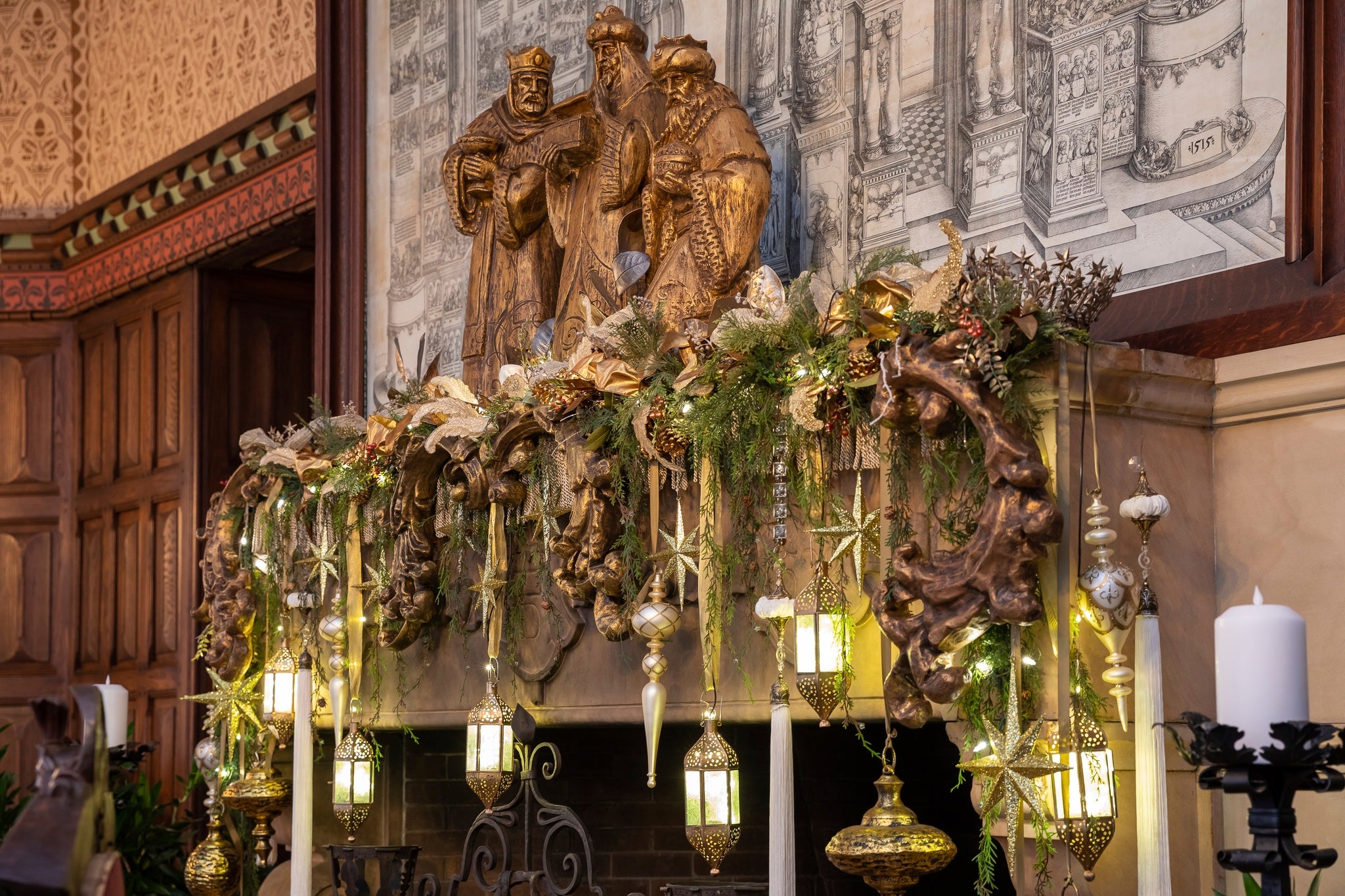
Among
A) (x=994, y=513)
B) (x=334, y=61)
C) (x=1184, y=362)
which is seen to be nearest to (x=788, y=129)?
(x=1184, y=362)

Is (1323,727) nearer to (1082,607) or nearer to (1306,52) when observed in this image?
(1082,607)

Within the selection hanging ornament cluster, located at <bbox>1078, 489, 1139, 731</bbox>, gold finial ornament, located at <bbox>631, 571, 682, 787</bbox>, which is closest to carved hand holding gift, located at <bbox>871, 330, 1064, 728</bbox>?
hanging ornament cluster, located at <bbox>1078, 489, 1139, 731</bbox>

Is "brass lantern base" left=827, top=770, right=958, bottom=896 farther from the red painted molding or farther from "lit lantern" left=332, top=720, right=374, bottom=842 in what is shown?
the red painted molding

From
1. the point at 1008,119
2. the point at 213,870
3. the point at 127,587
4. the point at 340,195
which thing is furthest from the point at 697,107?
the point at 127,587

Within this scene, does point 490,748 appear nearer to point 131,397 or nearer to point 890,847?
point 890,847

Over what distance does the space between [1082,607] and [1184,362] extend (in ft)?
1.94

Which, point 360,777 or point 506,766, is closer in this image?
point 506,766

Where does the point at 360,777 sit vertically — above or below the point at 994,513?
below

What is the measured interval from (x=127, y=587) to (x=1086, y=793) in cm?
602

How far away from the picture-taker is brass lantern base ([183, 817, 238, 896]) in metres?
5.15

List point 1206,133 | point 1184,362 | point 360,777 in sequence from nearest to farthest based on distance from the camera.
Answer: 1. point 1184,362
2. point 1206,133
3. point 360,777

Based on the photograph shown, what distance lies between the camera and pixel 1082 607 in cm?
280

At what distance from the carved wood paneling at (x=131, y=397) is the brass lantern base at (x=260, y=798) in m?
3.10

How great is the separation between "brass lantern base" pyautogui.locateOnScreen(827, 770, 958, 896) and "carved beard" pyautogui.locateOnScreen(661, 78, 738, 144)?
1699 millimetres
